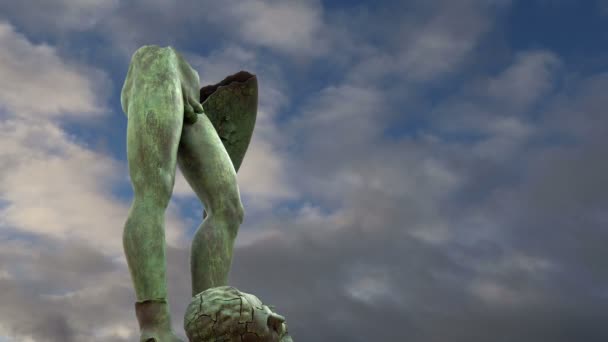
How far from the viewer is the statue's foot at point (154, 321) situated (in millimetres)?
5656

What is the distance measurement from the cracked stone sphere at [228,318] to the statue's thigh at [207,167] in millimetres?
1801

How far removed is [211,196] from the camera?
681 centimetres

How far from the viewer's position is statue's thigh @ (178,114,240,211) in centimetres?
679

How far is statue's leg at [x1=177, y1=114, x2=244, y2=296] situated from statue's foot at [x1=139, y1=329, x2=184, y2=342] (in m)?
0.74

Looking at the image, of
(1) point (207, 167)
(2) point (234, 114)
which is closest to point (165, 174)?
(1) point (207, 167)

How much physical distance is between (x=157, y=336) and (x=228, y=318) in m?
0.93

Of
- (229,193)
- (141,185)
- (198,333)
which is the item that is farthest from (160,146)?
(198,333)

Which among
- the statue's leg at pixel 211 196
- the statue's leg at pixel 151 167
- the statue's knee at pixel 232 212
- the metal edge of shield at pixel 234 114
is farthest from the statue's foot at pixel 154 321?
the metal edge of shield at pixel 234 114

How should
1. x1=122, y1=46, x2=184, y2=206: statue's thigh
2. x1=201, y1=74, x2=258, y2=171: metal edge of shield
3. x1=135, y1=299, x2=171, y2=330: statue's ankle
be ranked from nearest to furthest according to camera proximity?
x1=135, y1=299, x2=171, y2=330: statue's ankle
x1=122, y1=46, x2=184, y2=206: statue's thigh
x1=201, y1=74, x2=258, y2=171: metal edge of shield

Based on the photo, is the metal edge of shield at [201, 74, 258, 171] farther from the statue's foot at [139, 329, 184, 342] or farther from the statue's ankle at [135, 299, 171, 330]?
the statue's foot at [139, 329, 184, 342]

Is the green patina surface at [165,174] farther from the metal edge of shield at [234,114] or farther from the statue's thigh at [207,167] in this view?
the metal edge of shield at [234,114]

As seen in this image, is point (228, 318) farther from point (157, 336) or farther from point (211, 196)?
point (211, 196)

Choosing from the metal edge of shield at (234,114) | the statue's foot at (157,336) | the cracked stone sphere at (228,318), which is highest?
the metal edge of shield at (234,114)

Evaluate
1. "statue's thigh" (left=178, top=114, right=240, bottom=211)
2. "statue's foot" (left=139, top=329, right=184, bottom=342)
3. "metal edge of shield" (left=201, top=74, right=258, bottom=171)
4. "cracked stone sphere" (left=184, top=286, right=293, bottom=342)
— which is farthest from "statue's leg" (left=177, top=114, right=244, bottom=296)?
"cracked stone sphere" (left=184, top=286, right=293, bottom=342)
